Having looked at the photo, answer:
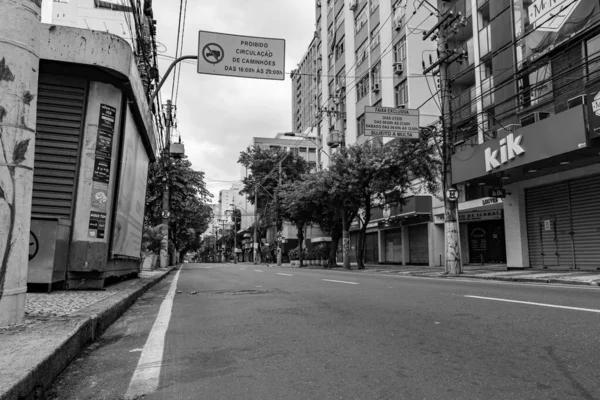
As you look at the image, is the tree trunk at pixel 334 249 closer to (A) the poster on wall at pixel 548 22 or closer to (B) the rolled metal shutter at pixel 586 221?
(A) the poster on wall at pixel 548 22

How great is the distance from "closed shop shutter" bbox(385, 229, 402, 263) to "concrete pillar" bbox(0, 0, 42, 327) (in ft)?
96.9

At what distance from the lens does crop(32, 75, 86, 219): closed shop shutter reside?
7.60 m

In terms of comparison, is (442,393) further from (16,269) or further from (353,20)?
(353,20)

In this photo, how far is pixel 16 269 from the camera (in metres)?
4.11

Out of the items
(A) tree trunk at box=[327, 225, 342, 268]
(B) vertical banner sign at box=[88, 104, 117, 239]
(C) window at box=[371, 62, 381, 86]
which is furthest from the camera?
(C) window at box=[371, 62, 381, 86]

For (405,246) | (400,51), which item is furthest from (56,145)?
(400,51)

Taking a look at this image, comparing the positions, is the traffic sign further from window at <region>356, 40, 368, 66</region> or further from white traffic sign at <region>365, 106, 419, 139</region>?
window at <region>356, 40, 368, 66</region>

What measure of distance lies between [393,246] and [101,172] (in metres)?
27.5

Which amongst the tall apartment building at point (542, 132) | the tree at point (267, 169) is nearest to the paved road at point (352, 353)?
the tall apartment building at point (542, 132)

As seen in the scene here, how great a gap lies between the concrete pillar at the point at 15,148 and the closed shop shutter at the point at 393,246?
29.5 meters

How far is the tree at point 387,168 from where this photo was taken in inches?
880

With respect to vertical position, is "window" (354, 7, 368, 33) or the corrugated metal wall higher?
"window" (354, 7, 368, 33)

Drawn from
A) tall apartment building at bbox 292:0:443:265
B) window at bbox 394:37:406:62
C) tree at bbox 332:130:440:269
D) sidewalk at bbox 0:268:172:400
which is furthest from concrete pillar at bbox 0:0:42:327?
window at bbox 394:37:406:62

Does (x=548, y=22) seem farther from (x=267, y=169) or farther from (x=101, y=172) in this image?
(x=267, y=169)
